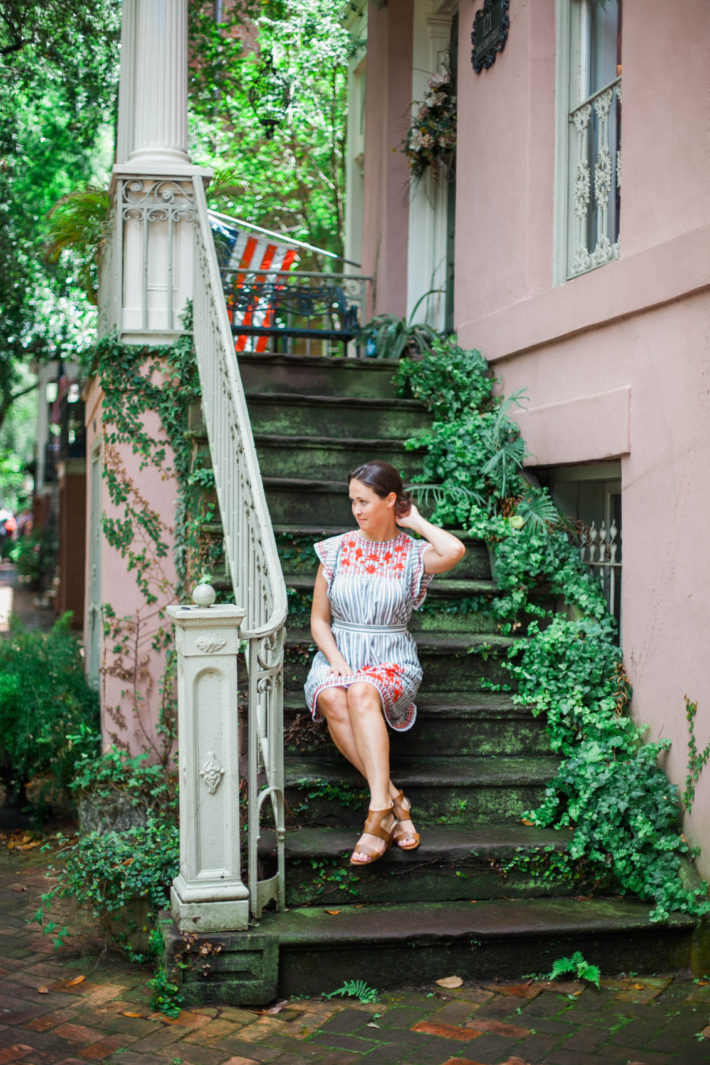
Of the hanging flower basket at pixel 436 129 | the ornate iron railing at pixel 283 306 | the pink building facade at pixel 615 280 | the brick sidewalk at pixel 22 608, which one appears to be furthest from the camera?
the brick sidewalk at pixel 22 608

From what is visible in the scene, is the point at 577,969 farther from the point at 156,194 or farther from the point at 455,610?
the point at 156,194

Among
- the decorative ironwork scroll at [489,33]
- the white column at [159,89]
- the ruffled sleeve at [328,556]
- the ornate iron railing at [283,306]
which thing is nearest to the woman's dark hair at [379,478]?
the ruffled sleeve at [328,556]

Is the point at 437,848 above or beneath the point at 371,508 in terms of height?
beneath

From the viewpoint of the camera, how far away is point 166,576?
20.3ft

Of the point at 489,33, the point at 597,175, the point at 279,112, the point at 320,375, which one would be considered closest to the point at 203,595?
the point at 597,175

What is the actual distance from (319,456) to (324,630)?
6.30ft

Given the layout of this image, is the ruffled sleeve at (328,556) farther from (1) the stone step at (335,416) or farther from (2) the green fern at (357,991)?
(1) the stone step at (335,416)

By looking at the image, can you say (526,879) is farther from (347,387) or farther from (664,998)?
(347,387)

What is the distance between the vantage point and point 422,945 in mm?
3723

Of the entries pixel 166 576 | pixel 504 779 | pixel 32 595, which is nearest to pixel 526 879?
pixel 504 779

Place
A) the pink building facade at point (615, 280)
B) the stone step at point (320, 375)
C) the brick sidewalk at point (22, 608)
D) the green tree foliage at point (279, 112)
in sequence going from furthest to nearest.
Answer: the brick sidewalk at point (22, 608)
the green tree foliage at point (279, 112)
the stone step at point (320, 375)
the pink building facade at point (615, 280)

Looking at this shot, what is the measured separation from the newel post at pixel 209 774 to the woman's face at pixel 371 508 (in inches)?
34.7

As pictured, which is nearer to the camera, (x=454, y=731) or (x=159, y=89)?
(x=454, y=731)

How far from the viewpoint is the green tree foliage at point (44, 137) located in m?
10.2
